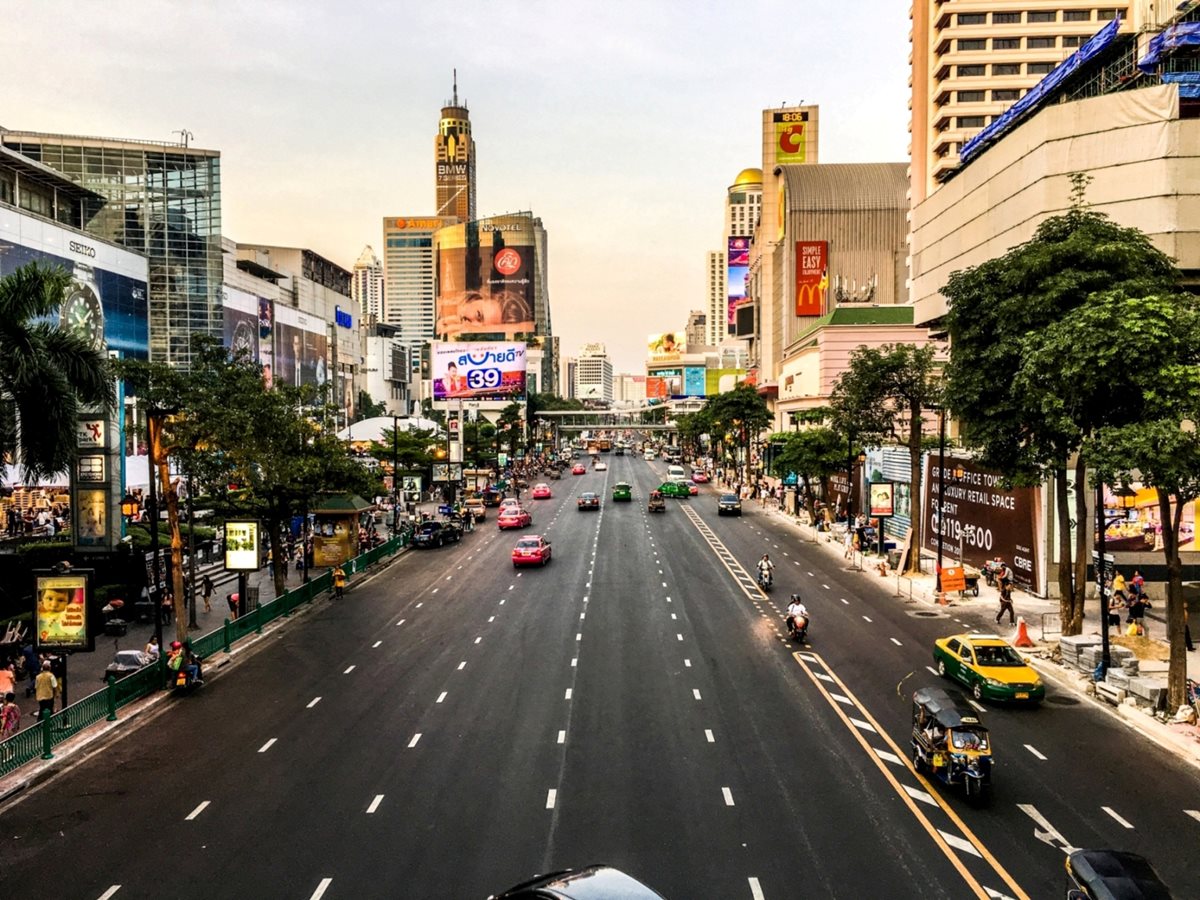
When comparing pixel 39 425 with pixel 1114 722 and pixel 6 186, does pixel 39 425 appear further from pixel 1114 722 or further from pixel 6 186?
pixel 6 186

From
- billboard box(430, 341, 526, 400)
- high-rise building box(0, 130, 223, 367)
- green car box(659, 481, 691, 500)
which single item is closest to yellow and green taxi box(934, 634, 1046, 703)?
green car box(659, 481, 691, 500)

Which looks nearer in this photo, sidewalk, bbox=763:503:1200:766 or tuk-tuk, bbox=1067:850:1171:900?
tuk-tuk, bbox=1067:850:1171:900

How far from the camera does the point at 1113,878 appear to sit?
33.9 ft

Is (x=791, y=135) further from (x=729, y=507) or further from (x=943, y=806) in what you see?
(x=943, y=806)

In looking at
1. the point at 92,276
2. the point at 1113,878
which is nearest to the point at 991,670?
the point at 1113,878

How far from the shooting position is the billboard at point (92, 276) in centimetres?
5809

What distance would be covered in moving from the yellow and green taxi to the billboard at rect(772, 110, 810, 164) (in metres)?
140

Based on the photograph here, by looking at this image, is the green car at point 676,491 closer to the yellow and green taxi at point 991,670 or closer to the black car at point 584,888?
the yellow and green taxi at point 991,670

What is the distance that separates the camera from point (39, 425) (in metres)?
22.3

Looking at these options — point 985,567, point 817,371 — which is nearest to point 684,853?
point 985,567

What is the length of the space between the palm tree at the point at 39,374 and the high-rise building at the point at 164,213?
75.2 metres

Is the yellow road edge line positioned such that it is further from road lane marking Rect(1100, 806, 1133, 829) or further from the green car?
the green car

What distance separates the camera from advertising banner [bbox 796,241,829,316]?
379 ft

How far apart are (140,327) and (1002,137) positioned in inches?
2643
